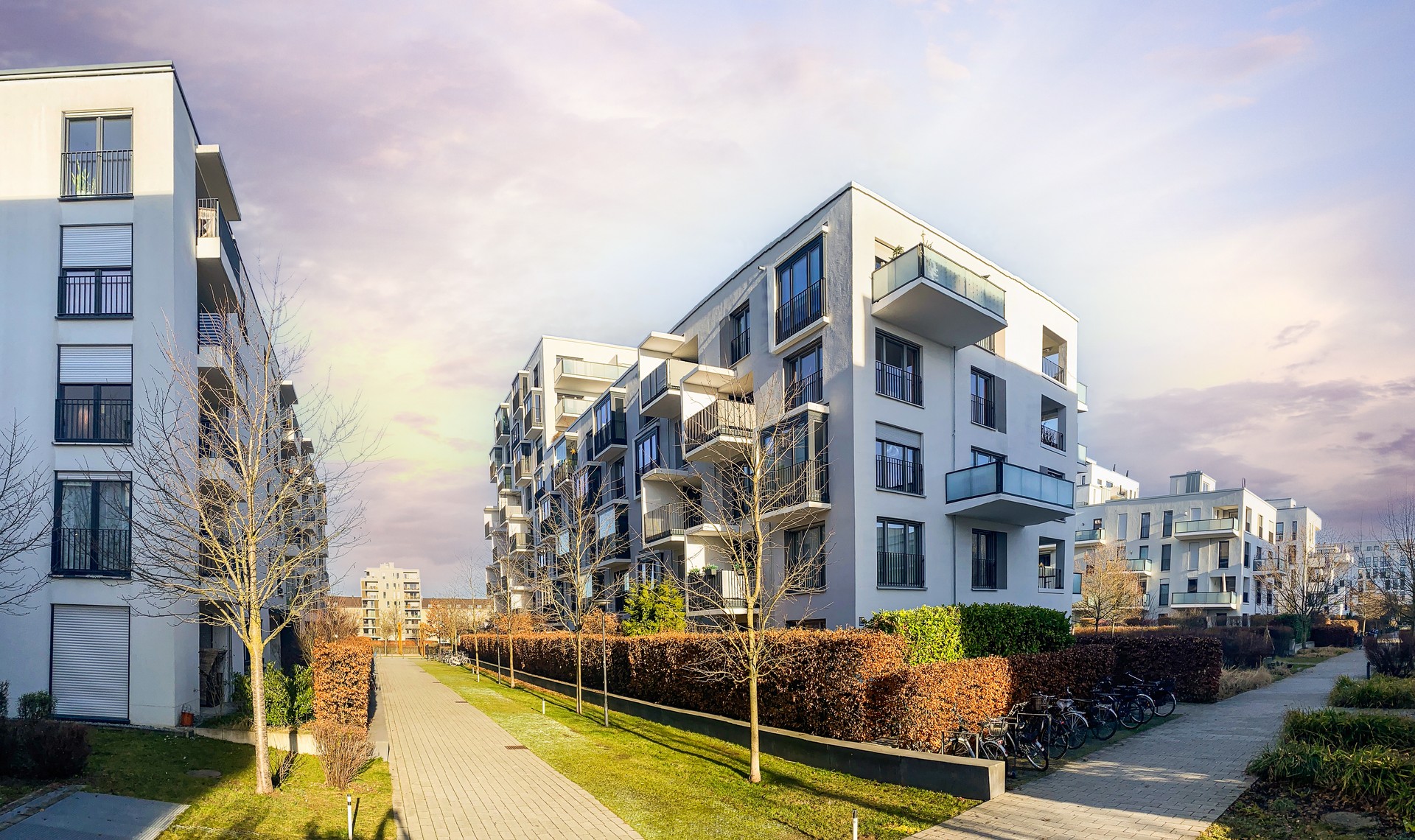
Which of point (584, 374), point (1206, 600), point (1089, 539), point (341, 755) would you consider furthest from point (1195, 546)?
point (341, 755)

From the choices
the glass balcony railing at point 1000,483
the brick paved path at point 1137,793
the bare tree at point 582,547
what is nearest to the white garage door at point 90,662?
the bare tree at point 582,547

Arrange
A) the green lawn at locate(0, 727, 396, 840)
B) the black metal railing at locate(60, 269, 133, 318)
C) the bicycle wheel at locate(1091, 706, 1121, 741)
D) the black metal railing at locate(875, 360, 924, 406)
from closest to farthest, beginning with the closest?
the green lawn at locate(0, 727, 396, 840) < the bicycle wheel at locate(1091, 706, 1121, 741) < the black metal railing at locate(60, 269, 133, 318) < the black metal railing at locate(875, 360, 924, 406)

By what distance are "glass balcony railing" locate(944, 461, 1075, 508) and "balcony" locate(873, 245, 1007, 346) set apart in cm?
435

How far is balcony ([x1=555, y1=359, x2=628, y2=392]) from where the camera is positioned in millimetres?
57062

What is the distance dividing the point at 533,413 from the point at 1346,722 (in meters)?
53.8

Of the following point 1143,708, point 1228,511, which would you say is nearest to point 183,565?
point 1143,708

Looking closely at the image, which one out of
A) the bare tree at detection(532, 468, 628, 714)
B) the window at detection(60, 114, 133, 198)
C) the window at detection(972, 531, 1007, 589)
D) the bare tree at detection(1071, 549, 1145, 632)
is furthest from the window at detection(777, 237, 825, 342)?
the bare tree at detection(1071, 549, 1145, 632)

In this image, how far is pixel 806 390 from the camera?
25797 mm

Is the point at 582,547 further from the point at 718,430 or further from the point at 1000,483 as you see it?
the point at 1000,483

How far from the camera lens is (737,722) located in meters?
16.9

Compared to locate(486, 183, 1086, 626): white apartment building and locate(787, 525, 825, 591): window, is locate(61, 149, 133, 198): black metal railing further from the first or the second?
locate(787, 525, 825, 591): window

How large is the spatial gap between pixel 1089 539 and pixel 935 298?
47.1m

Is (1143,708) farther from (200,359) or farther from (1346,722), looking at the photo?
(200,359)

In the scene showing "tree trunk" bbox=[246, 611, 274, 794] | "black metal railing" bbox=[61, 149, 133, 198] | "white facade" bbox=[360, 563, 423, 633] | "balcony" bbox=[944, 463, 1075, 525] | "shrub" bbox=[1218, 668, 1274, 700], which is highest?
"black metal railing" bbox=[61, 149, 133, 198]
